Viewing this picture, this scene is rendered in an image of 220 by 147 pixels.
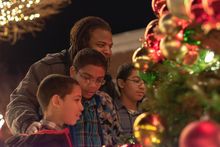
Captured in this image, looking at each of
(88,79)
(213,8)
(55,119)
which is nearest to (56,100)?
(55,119)

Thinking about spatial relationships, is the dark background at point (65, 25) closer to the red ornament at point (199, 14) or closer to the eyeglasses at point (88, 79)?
the eyeglasses at point (88, 79)

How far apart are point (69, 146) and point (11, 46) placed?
10030mm

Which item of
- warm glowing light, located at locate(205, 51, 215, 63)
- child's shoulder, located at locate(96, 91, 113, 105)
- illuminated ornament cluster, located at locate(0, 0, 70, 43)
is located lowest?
illuminated ornament cluster, located at locate(0, 0, 70, 43)

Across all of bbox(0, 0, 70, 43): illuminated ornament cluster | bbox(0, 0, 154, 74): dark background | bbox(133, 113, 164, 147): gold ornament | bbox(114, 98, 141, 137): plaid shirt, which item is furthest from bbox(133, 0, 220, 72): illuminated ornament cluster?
bbox(0, 0, 154, 74): dark background

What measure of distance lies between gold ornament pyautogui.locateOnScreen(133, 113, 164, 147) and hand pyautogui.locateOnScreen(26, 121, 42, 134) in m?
1.26

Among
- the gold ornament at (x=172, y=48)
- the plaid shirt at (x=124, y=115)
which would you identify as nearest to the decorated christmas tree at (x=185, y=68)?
the gold ornament at (x=172, y=48)

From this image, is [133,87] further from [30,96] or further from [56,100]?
[56,100]

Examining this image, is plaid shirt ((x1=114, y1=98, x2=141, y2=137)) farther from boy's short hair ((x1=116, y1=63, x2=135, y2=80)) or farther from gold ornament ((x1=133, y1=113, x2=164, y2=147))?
gold ornament ((x1=133, y1=113, x2=164, y2=147))

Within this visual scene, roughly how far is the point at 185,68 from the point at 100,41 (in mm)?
1595

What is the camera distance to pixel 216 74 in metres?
2.33

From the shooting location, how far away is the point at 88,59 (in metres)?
3.78

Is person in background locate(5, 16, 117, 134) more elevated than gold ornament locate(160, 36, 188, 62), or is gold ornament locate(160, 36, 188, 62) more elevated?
gold ornament locate(160, 36, 188, 62)

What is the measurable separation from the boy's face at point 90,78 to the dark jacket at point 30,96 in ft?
0.59

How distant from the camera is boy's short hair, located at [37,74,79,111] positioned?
3.66m
